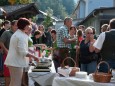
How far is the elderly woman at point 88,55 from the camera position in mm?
7578

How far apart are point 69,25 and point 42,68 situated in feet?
7.48

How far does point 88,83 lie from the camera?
4789 millimetres

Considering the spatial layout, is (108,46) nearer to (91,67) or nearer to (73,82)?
(73,82)

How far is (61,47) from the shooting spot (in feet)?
26.7

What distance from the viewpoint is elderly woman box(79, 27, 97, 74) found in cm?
758

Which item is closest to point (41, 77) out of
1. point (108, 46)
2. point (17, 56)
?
point (17, 56)

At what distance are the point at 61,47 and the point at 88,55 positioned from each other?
0.80 m

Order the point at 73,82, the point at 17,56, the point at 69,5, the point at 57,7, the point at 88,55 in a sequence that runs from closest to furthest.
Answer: the point at 73,82 < the point at 17,56 < the point at 88,55 < the point at 57,7 < the point at 69,5

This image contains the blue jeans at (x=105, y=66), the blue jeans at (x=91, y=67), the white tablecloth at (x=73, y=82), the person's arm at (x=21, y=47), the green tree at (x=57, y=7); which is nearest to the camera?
the white tablecloth at (x=73, y=82)

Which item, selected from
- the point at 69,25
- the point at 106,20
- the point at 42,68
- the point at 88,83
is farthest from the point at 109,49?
the point at 106,20

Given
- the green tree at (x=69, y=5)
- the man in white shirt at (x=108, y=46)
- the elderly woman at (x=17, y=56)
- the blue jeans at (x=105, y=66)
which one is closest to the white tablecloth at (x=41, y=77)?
the elderly woman at (x=17, y=56)

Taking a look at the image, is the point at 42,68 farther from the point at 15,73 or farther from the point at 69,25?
the point at 69,25

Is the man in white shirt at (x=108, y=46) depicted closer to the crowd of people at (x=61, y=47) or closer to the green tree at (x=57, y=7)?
the crowd of people at (x=61, y=47)

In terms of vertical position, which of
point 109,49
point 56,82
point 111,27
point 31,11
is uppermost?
point 31,11
